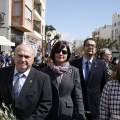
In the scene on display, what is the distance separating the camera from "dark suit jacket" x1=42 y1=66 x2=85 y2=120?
4.31 m

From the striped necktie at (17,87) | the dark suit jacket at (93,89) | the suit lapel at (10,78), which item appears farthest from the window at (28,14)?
the striped necktie at (17,87)

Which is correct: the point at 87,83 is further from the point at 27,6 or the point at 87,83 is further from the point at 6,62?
the point at 27,6

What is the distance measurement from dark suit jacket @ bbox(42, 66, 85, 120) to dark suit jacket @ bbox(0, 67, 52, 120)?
0.57 metres

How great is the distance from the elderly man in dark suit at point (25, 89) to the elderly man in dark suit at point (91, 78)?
1.74 meters

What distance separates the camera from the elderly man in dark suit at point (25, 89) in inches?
141

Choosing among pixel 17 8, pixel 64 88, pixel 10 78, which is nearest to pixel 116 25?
pixel 17 8

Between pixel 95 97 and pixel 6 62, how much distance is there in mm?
20659

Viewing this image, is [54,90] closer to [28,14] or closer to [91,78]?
[91,78]

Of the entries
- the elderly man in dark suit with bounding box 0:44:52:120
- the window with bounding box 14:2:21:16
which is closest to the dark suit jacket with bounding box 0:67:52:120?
the elderly man in dark suit with bounding box 0:44:52:120

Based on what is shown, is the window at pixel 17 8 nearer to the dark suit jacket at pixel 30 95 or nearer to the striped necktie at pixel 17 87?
the dark suit jacket at pixel 30 95

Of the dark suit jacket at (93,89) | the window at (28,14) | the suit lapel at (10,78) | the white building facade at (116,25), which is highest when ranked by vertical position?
the white building facade at (116,25)

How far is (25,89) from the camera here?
3633mm

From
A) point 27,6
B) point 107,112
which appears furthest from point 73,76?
point 27,6

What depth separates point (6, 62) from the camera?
2541 centimetres
